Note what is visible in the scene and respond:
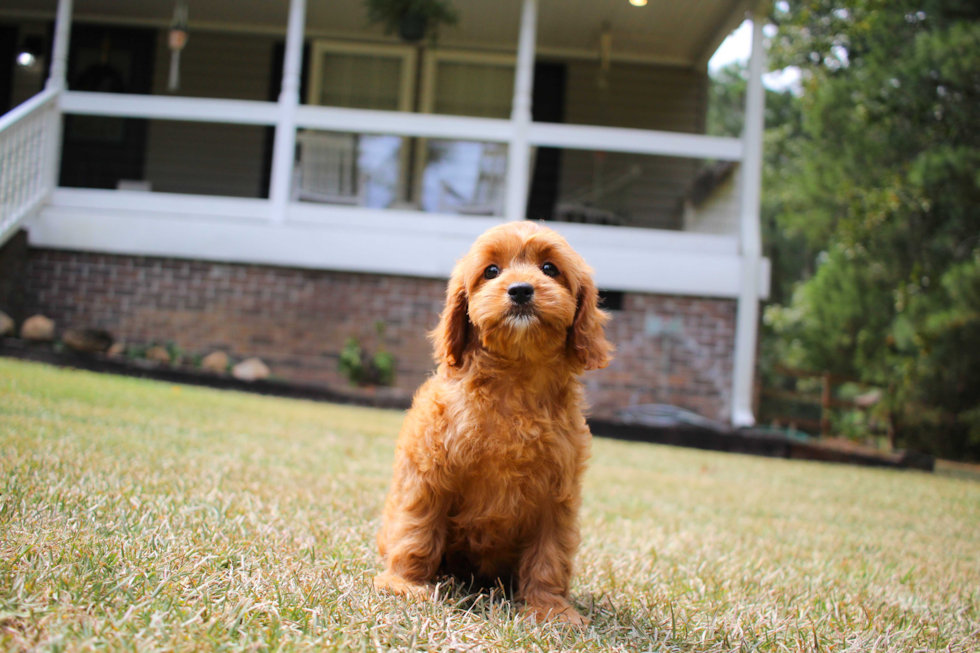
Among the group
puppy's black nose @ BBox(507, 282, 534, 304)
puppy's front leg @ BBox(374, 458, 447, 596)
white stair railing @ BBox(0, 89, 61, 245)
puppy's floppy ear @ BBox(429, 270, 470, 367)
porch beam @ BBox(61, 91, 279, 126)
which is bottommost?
puppy's front leg @ BBox(374, 458, 447, 596)

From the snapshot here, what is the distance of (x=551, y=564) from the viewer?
209cm

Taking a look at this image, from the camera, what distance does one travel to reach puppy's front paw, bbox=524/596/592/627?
1.98 m

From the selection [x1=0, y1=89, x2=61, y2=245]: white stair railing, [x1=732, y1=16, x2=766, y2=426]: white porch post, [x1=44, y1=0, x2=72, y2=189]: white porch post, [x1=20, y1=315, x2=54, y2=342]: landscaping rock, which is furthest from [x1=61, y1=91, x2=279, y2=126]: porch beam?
[x1=732, y1=16, x2=766, y2=426]: white porch post

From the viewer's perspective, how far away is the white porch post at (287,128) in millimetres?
9094

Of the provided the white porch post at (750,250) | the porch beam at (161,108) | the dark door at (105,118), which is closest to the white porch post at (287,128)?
the porch beam at (161,108)

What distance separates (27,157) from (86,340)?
243 cm

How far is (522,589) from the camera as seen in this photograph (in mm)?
2127

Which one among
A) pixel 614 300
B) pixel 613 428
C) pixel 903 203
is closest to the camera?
pixel 613 428

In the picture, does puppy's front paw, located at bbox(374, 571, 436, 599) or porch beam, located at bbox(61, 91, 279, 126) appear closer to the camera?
puppy's front paw, located at bbox(374, 571, 436, 599)

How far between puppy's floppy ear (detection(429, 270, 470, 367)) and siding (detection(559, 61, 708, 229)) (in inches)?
397

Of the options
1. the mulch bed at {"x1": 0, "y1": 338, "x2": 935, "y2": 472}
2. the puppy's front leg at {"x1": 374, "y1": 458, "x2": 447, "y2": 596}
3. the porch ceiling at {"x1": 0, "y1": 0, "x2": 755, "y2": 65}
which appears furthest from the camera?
the porch ceiling at {"x1": 0, "y1": 0, "x2": 755, "y2": 65}

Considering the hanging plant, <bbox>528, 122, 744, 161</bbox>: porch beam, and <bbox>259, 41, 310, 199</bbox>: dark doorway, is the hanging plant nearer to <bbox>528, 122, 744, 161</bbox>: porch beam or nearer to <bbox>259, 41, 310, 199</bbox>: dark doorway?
<bbox>259, 41, 310, 199</bbox>: dark doorway

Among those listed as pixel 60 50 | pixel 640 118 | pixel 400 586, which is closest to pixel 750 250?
pixel 640 118

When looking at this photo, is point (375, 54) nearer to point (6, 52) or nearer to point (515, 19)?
point (515, 19)
